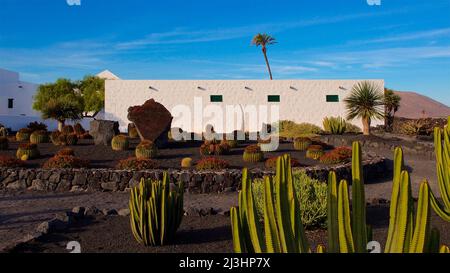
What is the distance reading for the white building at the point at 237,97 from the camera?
3384 centimetres

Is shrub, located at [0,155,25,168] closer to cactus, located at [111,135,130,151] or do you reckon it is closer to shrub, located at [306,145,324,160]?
cactus, located at [111,135,130,151]

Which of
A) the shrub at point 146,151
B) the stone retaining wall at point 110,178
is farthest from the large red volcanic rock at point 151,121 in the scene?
the stone retaining wall at point 110,178

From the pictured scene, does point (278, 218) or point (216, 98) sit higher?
point (216, 98)

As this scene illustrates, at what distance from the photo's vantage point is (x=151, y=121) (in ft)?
60.5

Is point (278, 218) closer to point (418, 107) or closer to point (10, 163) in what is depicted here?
point (10, 163)

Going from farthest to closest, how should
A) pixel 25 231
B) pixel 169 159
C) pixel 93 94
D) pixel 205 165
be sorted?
pixel 93 94
pixel 169 159
pixel 205 165
pixel 25 231

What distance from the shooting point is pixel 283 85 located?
33.8 m

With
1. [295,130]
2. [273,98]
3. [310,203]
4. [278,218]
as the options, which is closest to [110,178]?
[310,203]

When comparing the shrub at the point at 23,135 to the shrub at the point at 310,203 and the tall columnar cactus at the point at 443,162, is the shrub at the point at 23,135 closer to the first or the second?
the shrub at the point at 310,203

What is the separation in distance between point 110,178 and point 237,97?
885 inches

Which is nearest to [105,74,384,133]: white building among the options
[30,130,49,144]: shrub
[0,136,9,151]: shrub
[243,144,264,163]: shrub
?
[30,130,49,144]: shrub
